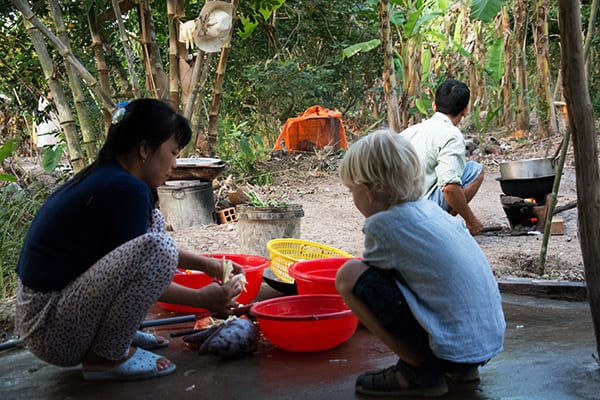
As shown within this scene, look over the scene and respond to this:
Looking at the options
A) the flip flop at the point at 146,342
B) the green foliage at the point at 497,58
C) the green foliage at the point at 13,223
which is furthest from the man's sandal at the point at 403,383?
the green foliage at the point at 497,58

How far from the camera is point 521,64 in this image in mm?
10852

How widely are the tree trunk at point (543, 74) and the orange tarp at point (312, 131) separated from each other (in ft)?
10.6

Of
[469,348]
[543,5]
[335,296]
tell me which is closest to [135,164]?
[335,296]

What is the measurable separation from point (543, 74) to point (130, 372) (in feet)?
29.4

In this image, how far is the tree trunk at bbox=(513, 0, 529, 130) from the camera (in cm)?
1023

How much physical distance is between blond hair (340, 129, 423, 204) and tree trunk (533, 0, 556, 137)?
8.28 meters

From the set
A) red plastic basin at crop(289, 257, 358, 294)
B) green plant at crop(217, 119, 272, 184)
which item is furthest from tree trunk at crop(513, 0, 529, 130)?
red plastic basin at crop(289, 257, 358, 294)

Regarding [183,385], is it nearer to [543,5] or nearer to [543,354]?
[543,354]

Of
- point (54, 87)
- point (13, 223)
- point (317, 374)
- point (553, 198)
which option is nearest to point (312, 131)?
point (54, 87)

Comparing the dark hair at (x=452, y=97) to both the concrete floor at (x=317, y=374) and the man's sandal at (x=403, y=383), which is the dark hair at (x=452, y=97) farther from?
the man's sandal at (x=403, y=383)

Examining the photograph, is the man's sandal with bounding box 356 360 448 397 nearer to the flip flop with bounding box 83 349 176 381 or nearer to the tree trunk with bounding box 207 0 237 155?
the flip flop with bounding box 83 349 176 381

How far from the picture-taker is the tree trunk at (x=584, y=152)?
76.6 inches

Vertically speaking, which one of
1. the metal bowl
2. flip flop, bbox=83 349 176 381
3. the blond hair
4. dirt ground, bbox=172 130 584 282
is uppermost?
the blond hair

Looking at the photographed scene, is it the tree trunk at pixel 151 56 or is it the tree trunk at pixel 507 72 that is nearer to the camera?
the tree trunk at pixel 151 56
